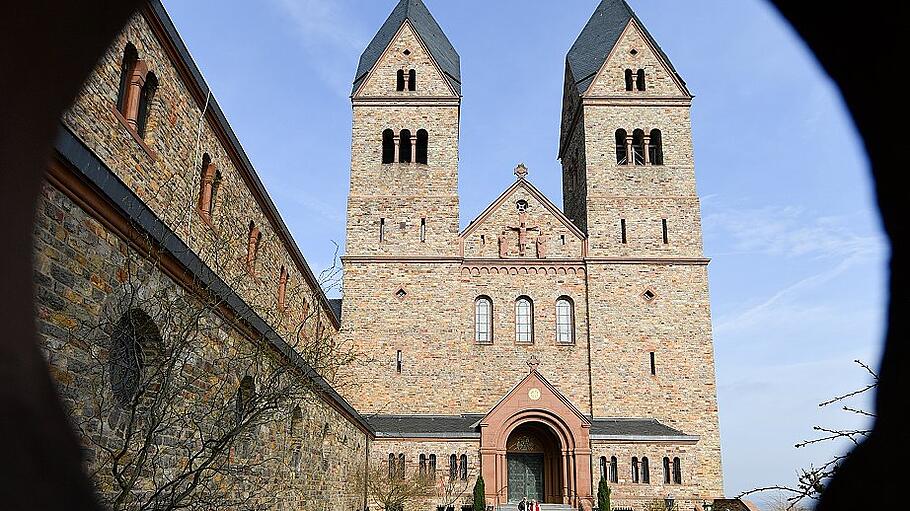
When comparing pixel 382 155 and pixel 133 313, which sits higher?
pixel 382 155

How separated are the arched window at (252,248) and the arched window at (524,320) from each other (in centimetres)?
1394

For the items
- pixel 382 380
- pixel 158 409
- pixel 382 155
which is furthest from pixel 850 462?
pixel 382 155

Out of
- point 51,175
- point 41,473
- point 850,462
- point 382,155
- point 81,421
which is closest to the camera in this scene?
point 850,462

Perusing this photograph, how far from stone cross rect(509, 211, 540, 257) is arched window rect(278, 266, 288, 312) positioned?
11455 millimetres

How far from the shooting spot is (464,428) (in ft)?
87.5

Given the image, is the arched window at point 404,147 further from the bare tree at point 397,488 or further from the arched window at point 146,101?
the arched window at point 146,101

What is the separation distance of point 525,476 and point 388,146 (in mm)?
14417

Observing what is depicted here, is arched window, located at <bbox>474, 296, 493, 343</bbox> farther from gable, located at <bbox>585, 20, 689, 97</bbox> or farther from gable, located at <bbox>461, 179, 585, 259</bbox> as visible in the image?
gable, located at <bbox>585, 20, 689, 97</bbox>

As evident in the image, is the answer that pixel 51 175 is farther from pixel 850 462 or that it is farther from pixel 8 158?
pixel 850 462

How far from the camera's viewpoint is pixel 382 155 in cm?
3156

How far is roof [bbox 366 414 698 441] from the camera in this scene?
26.1 metres

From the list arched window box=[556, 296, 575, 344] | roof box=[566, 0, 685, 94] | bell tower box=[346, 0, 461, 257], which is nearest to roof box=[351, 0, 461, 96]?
bell tower box=[346, 0, 461, 257]

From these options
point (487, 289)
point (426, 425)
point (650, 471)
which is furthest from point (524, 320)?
point (650, 471)

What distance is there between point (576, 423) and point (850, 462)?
24.3 metres
